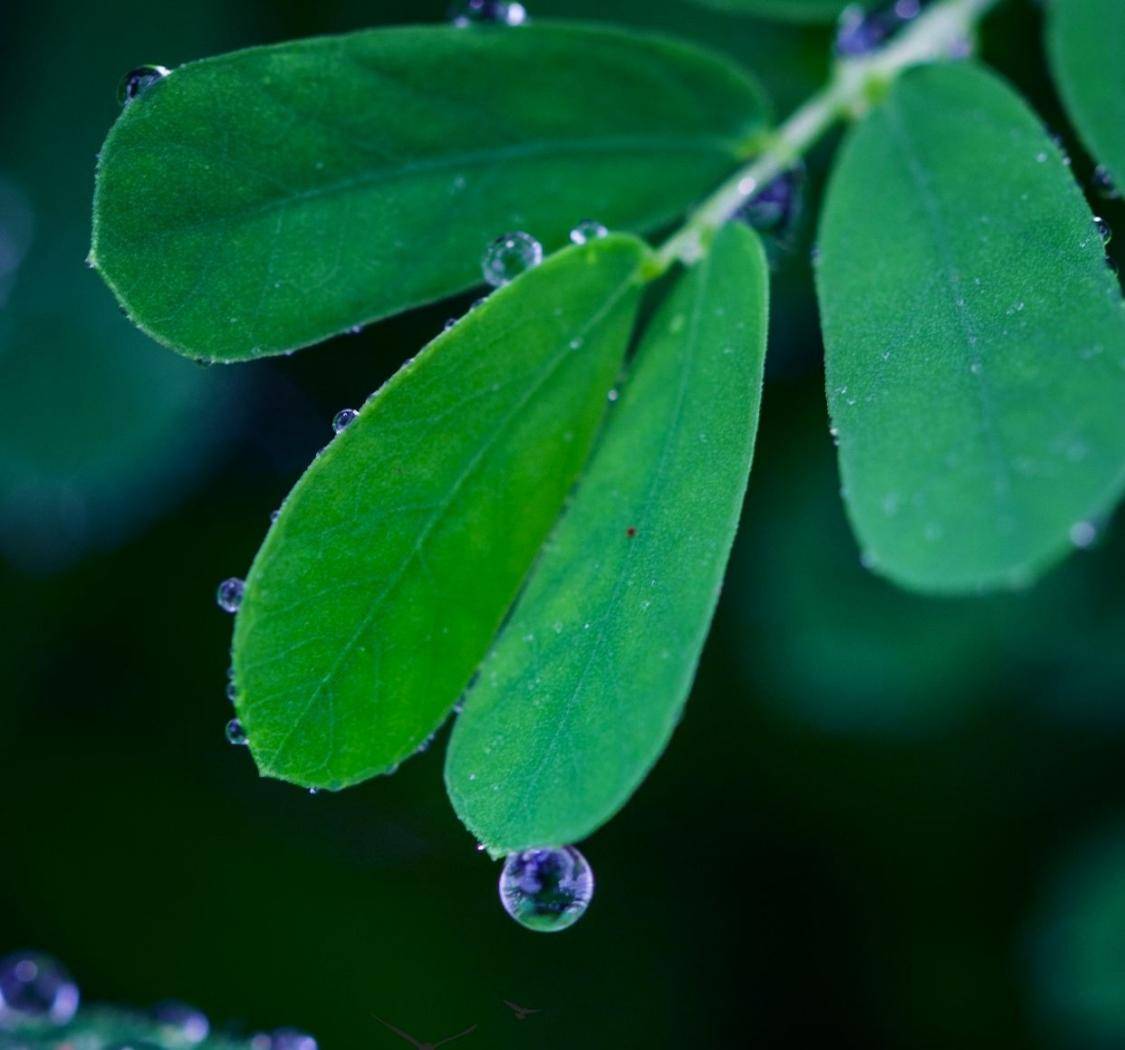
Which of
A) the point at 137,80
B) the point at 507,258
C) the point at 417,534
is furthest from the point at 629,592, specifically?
the point at 137,80

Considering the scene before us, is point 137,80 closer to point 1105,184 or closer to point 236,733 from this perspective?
point 236,733

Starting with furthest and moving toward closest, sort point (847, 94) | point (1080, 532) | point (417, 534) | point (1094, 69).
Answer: point (847, 94) → point (1094, 69) → point (417, 534) → point (1080, 532)

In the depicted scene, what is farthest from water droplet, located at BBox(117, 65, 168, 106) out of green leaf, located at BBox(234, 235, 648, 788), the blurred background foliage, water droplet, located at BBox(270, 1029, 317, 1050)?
water droplet, located at BBox(270, 1029, 317, 1050)

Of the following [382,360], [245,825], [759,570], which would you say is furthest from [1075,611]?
[245,825]

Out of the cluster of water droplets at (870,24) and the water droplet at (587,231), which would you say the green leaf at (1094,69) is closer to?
the cluster of water droplets at (870,24)

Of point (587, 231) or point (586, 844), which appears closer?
point (587, 231)

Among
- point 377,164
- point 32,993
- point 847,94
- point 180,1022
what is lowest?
point 180,1022

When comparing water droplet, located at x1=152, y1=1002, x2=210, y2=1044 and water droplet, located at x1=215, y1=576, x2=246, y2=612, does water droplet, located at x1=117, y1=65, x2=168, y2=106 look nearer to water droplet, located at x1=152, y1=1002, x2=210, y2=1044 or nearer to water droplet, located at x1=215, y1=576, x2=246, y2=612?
water droplet, located at x1=215, y1=576, x2=246, y2=612
